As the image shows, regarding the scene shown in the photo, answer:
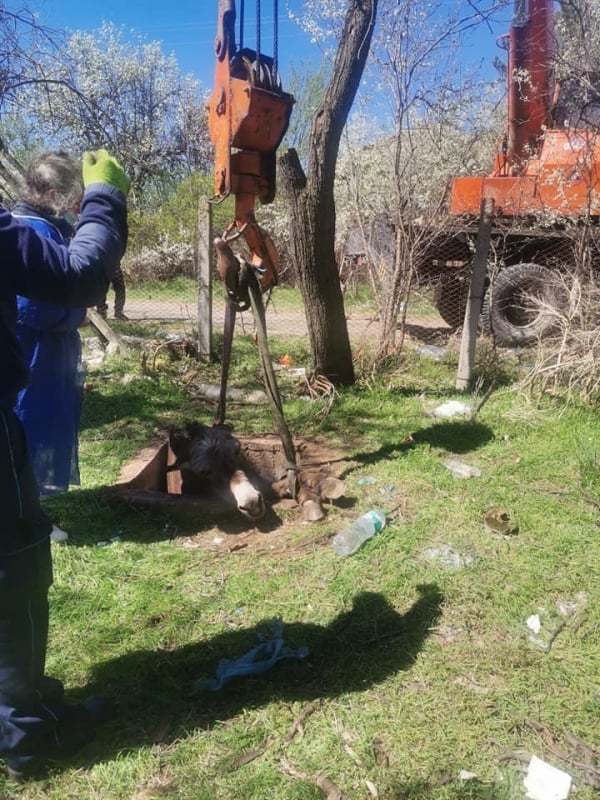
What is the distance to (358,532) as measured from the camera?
11.0 feet

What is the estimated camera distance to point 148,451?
4.44 metres

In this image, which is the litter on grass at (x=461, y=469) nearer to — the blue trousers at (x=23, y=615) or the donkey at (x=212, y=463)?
the donkey at (x=212, y=463)

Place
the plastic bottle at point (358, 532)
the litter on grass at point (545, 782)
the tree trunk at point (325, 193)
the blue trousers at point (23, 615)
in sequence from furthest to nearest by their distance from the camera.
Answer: the tree trunk at point (325, 193) → the plastic bottle at point (358, 532) → the litter on grass at point (545, 782) → the blue trousers at point (23, 615)

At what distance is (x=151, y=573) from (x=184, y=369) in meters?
3.88

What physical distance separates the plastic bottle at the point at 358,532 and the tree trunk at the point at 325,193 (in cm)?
250

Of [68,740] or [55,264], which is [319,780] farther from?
[55,264]

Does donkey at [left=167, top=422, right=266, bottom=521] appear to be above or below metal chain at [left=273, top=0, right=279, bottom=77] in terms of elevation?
below

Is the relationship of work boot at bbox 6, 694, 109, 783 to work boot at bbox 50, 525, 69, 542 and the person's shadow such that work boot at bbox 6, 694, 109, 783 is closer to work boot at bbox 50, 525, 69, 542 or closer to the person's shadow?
the person's shadow

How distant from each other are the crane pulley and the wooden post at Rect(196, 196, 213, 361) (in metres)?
3.50

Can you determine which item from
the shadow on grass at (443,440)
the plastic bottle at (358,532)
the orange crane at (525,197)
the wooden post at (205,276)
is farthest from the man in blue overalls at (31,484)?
the orange crane at (525,197)

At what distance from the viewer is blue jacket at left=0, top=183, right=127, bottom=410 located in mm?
1642

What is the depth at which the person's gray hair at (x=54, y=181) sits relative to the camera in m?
2.37

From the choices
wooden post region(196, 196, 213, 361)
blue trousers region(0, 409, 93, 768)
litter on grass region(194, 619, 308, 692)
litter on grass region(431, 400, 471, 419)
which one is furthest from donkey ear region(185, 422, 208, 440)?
wooden post region(196, 196, 213, 361)

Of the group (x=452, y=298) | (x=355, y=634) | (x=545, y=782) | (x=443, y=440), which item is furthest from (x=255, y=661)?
(x=452, y=298)
